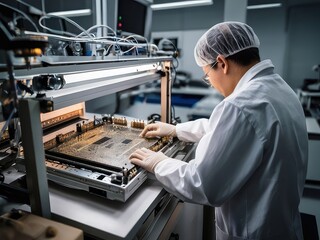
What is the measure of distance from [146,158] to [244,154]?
1.35 feet

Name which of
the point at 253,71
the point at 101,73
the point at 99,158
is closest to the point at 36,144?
the point at 99,158

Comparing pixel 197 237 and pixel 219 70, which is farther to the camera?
pixel 197 237

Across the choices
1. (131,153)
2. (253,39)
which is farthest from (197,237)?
(253,39)

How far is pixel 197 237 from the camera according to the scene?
5.30 feet

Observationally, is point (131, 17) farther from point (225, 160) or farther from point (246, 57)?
point (225, 160)

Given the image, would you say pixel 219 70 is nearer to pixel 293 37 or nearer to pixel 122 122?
pixel 122 122

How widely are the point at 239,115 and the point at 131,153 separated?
52cm

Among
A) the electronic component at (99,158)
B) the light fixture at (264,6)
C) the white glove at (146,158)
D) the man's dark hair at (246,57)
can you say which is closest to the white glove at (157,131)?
the electronic component at (99,158)

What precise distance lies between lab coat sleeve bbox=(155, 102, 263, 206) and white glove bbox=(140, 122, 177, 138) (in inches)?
16.9

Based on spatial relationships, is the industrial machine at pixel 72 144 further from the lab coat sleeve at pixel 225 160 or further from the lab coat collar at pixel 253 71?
the lab coat collar at pixel 253 71

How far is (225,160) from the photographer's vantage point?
0.90 meters

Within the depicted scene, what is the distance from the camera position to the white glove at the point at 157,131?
1348 mm

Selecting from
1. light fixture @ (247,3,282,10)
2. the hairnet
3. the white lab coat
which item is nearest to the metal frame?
the white lab coat

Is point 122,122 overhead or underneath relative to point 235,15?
underneath
